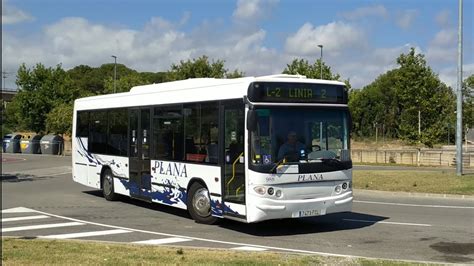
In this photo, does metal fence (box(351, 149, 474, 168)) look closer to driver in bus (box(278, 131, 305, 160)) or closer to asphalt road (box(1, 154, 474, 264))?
asphalt road (box(1, 154, 474, 264))

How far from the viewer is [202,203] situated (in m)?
12.5

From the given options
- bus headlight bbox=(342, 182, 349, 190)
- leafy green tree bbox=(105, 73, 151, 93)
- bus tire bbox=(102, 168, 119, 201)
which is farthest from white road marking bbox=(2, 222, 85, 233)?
leafy green tree bbox=(105, 73, 151, 93)

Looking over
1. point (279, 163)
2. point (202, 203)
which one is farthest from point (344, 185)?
point (202, 203)

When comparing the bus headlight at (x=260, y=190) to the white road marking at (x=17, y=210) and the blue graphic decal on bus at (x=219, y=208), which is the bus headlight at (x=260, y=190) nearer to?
the blue graphic decal on bus at (x=219, y=208)

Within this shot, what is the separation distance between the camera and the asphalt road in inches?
392

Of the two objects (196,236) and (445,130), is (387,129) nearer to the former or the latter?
(445,130)

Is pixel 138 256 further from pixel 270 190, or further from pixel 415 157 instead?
pixel 415 157

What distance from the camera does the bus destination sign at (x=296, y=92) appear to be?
36.2 ft

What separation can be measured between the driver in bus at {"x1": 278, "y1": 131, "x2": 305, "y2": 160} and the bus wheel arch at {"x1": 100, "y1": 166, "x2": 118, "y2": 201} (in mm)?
7405

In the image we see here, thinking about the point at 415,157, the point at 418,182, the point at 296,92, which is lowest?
the point at 418,182

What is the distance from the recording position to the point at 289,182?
35.8 feet

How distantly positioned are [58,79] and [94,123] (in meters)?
46.7

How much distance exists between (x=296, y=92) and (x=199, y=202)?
10.6 ft

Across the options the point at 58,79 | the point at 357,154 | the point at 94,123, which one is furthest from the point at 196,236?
the point at 58,79
